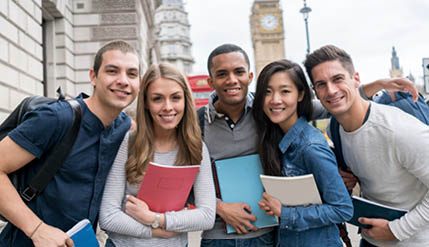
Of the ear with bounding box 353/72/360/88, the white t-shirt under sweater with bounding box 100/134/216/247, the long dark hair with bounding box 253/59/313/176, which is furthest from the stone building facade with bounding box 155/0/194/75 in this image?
the white t-shirt under sweater with bounding box 100/134/216/247

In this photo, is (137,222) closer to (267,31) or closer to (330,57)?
(330,57)

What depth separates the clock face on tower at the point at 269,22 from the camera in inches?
2489

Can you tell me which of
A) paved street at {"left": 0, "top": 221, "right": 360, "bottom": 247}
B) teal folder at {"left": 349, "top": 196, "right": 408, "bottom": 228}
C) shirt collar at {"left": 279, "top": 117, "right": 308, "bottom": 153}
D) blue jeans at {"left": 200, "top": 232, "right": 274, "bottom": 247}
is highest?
shirt collar at {"left": 279, "top": 117, "right": 308, "bottom": 153}

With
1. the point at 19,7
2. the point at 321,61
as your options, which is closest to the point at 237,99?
the point at 321,61

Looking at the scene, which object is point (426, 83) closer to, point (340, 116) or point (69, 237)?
point (340, 116)

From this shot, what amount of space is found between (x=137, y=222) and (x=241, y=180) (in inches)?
28.3

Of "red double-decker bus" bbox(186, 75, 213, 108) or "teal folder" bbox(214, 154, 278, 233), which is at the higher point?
"red double-decker bus" bbox(186, 75, 213, 108)

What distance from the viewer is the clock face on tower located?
63.2m

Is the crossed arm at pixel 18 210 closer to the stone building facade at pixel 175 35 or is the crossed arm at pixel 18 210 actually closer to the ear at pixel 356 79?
the ear at pixel 356 79

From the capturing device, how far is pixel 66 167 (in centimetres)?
183

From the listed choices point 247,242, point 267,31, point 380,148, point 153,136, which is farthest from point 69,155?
point 267,31

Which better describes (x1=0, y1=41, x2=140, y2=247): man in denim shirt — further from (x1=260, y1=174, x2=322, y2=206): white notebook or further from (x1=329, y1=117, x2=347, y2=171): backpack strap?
(x1=329, y1=117, x2=347, y2=171): backpack strap

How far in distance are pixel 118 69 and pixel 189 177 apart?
2.70ft

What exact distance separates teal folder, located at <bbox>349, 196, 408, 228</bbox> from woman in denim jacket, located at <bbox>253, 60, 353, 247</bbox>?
7.4 inches
